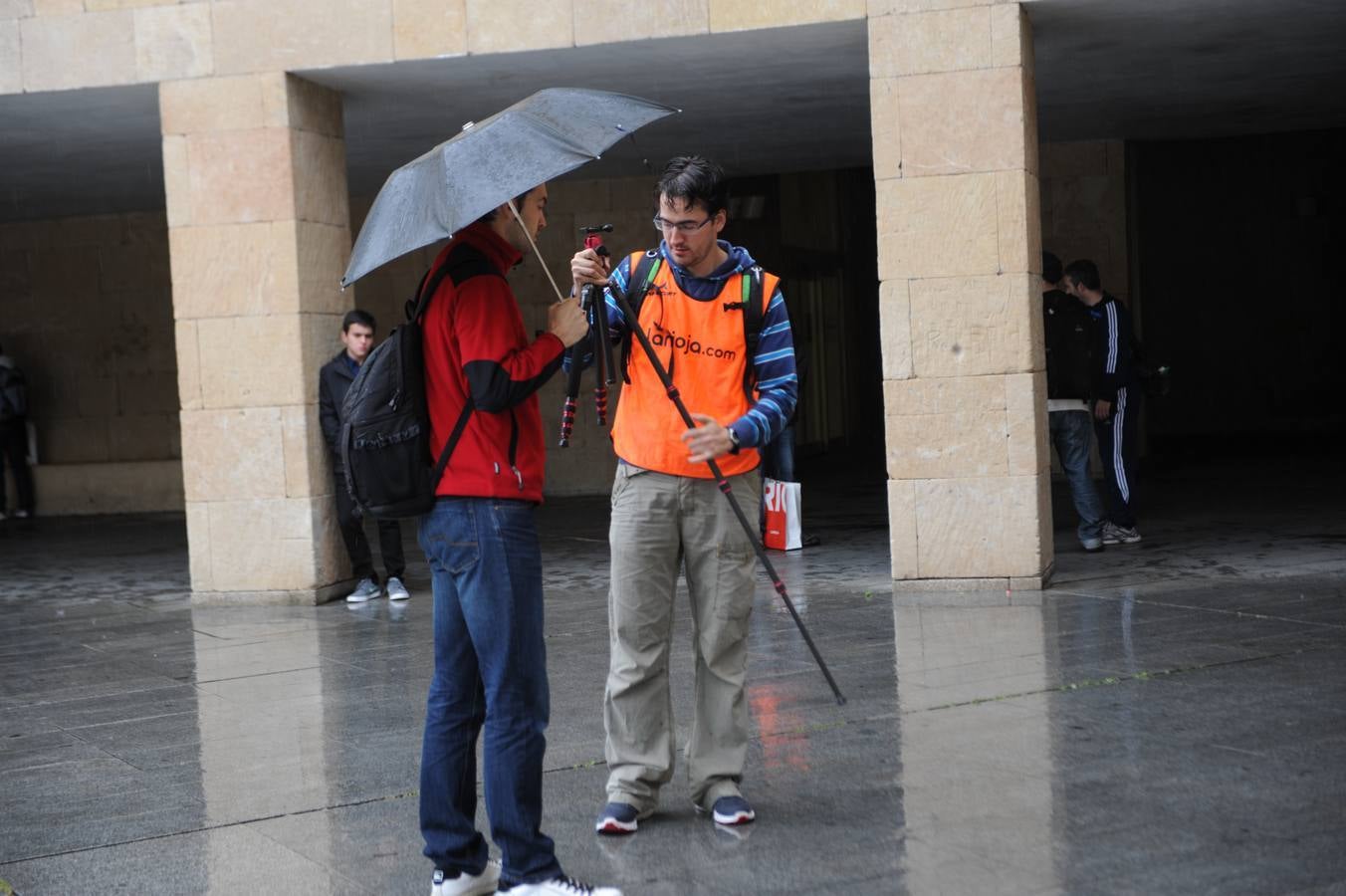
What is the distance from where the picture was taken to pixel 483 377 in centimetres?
379

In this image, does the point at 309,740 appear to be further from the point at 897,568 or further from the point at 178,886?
the point at 897,568

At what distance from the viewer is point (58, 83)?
376 inches

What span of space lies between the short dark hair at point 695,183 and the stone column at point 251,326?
17.6ft

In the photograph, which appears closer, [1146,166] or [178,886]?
[178,886]

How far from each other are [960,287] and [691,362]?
4.35 meters

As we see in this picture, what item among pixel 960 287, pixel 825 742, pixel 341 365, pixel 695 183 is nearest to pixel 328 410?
pixel 341 365

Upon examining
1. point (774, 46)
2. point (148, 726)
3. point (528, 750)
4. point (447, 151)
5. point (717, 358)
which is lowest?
point (148, 726)

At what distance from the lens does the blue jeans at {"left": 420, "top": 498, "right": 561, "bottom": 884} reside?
12.6 feet

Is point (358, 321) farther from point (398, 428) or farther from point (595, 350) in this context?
point (398, 428)

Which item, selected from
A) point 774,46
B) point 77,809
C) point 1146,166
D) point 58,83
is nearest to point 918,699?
point 77,809

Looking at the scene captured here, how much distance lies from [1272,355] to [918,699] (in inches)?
765

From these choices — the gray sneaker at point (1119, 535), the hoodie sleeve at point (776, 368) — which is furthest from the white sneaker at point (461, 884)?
the gray sneaker at point (1119, 535)

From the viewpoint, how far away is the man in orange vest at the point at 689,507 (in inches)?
177

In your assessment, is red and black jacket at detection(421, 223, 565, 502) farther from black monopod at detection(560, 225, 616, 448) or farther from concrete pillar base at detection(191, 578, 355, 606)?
concrete pillar base at detection(191, 578, 355, 606)
